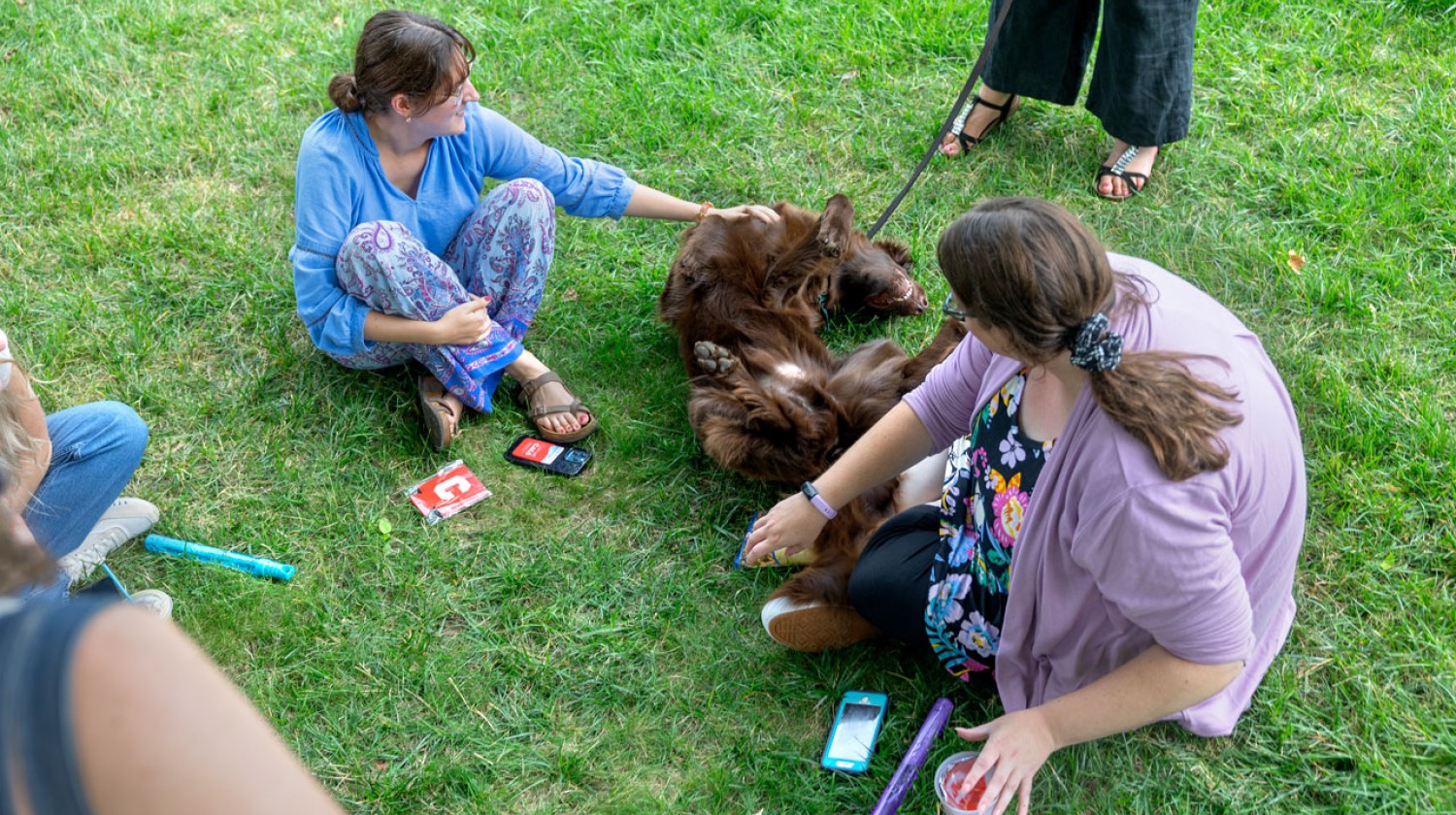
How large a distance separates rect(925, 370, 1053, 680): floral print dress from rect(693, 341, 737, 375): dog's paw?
952 millimetres

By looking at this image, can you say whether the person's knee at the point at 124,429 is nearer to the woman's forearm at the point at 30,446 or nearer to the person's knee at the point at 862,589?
the woman's forearm at the point at 30,446

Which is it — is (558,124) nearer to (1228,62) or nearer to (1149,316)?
(1228,62)

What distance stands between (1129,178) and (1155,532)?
2.48m

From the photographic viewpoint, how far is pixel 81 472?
2.73 metres

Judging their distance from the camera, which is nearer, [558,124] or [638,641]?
[638,641]

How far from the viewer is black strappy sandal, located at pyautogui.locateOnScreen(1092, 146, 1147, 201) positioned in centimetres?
377

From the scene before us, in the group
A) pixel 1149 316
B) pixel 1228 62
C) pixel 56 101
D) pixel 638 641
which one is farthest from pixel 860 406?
pixel 56 101

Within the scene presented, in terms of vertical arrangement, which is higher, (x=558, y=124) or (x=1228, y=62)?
(x=1228, y=62)

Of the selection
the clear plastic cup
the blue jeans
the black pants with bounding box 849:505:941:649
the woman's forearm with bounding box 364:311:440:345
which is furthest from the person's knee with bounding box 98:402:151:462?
the clear plastic cup

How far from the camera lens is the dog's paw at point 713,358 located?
10.6 ft

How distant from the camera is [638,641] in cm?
268

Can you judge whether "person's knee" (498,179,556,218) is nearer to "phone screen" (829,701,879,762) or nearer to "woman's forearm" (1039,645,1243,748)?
"phone screen" (829,701,879,762)

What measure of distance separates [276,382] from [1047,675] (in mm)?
2566

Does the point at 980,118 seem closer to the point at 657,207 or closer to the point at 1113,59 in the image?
the point at 1113,59
